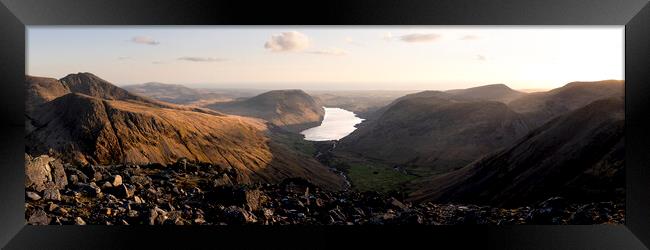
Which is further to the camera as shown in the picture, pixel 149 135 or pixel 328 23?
pixel 149 135

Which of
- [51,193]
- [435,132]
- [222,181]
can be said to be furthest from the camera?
[435,132]

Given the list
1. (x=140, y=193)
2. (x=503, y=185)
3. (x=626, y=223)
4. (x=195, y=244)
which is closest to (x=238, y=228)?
(x=195, y=244)

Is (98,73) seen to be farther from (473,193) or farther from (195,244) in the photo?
(473,193)

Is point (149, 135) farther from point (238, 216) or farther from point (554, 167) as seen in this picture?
point (554, 167)

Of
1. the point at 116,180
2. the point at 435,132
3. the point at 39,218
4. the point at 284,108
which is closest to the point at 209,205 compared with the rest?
the point at 116,180

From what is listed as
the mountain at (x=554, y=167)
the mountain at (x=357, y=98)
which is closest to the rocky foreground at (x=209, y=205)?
the mountain at (x=554, y=167)

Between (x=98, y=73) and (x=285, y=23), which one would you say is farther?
(x=98, y=73)

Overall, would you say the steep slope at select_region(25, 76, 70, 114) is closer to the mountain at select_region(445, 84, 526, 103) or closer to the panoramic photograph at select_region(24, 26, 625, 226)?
the panoramic photograph at select_region(24, 26, 625, 226)
